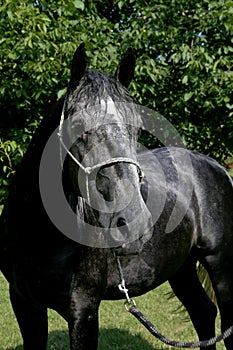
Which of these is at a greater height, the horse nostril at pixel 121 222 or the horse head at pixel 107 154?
the horse head at pixel 107 154

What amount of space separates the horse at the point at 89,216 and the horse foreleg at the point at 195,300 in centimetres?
43

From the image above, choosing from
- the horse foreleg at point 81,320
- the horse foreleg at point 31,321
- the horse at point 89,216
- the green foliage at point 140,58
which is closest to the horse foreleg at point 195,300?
the horse at point 89,216

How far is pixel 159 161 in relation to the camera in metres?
3.29

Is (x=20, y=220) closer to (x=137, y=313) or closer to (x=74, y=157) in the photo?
(x=74, y=157)

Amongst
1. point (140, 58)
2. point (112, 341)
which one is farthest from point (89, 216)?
point (140, 58)

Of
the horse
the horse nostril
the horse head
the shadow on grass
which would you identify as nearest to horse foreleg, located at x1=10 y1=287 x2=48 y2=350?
the horse

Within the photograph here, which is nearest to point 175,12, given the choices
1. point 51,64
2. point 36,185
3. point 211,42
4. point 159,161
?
point 211,42

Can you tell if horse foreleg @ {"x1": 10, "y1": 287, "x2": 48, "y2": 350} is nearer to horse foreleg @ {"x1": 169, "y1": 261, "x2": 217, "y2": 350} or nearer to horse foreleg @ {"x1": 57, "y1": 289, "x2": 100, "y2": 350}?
horse foreleg @ {"x1": 57, "y1": 289, "x2": 100, "y2": 350}

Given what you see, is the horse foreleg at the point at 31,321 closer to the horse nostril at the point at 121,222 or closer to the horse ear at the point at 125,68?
the horse nostril at the point at 121,222

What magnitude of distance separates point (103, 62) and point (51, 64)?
2.32 ft

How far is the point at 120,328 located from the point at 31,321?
189 cm

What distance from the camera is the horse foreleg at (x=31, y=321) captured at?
103 inches

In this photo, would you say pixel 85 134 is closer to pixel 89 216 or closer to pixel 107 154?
pixel 107 154

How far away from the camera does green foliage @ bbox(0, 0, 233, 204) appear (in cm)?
675
